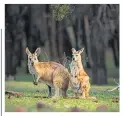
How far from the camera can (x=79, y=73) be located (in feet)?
37.6

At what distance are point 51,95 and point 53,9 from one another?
150 centimetres

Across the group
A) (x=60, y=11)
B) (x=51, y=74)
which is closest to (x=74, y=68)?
(x=51, y=74)

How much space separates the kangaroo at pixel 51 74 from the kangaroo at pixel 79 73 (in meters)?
0.10

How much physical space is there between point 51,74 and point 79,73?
485 mm

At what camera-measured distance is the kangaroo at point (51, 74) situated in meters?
11.4

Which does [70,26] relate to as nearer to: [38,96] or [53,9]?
[53,9]

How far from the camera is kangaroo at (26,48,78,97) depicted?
11.4 m

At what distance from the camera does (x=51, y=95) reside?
37.6 feet

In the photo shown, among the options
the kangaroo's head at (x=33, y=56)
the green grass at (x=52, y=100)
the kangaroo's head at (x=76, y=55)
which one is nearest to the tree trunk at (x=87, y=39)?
the kangaroo's head at (x=76, y=55)

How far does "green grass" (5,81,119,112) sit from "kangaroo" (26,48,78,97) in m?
0.12

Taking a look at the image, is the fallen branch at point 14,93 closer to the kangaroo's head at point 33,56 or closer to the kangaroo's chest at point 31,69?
the kangaroo's chest at point 31,69

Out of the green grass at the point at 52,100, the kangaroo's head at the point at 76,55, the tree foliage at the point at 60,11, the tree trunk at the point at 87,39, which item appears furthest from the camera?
the tree trunk at the point at 87,39

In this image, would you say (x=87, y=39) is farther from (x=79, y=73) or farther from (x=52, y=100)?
(x=52, y=100)

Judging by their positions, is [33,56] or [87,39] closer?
[33,56]
